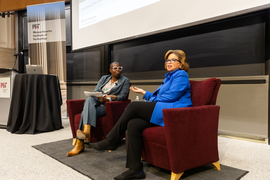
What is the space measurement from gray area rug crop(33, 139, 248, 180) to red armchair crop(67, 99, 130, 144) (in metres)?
0.20

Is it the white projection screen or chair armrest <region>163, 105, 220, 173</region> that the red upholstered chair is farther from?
the white projection screen

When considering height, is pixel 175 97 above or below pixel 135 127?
above

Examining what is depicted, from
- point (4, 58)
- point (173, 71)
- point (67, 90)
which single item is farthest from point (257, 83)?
point (4, 58)

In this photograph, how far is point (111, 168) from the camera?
166cm

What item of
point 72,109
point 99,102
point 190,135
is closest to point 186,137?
point 190,135

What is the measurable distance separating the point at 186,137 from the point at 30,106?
2.57m

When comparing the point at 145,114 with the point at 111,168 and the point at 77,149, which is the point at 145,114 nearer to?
the point at 111,168

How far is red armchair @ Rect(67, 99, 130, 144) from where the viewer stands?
85.4 inches

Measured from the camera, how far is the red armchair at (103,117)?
217 centimetres

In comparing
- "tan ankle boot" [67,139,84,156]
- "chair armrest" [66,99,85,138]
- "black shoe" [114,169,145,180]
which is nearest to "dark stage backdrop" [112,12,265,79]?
"chair armrest" [66,99,85,138]

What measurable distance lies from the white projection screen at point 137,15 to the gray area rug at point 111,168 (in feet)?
5.20

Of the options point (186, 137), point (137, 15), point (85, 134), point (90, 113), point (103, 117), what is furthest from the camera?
point (137, 15)

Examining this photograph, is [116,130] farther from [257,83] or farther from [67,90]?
[67,90]

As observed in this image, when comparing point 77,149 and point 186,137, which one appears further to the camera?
point 77,149
